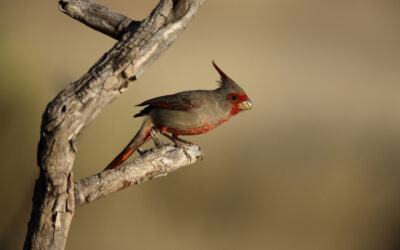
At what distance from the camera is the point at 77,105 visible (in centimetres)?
114

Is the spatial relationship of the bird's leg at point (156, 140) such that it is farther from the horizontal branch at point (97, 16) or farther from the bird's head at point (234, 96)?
the horizontal branch at point (97, 16)

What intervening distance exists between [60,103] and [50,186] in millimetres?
236

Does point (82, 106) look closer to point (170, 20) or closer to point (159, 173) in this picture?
point (170, 20)

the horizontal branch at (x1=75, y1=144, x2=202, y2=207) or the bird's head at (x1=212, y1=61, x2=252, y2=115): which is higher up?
the bird's head at (x1=212, y1=61, x2=252, y2=115)

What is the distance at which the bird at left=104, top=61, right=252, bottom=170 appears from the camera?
1.70 metres

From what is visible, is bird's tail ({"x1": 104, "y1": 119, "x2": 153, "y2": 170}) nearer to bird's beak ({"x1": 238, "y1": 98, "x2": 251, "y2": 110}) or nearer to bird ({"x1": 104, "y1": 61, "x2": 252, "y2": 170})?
bird ({"x1": 104, "y1": 61, "x2": 252, "y2": 170})

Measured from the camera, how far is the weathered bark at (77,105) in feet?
3.71

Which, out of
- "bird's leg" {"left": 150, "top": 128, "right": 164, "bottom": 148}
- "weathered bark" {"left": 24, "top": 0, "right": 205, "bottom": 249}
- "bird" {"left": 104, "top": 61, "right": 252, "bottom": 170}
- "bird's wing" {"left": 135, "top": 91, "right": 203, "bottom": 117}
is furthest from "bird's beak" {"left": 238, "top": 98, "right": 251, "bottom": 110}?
"weathered bark" {"left": 24, "top": 0, "right": 205, "bottom": 249}

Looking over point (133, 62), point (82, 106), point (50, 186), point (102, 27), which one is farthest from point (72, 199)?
point (102, 27)

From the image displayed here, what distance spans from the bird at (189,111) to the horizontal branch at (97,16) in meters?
0.39

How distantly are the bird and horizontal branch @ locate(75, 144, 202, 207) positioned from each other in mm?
89

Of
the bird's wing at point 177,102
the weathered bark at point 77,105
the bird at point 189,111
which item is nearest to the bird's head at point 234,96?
the bird at point 189,111

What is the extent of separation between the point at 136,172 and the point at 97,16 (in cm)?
54

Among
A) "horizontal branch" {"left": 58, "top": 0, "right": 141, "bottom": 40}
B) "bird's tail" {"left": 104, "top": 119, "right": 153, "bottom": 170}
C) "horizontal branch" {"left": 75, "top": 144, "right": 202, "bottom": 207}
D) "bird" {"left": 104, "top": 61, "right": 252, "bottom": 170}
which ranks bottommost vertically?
"horizontal branch" {"left": 75, "top": 144, "right": 202, "bottom": 207}
